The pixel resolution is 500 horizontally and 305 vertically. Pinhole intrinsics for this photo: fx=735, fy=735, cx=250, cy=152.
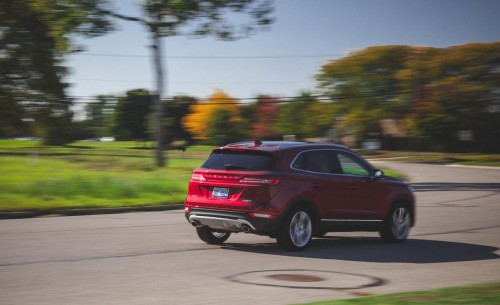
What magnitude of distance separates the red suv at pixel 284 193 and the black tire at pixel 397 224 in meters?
0.24

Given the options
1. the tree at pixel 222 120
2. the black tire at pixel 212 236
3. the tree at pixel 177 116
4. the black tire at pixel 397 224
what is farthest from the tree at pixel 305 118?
the black tire at pixel 212 236

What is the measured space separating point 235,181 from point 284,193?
746 millimetres

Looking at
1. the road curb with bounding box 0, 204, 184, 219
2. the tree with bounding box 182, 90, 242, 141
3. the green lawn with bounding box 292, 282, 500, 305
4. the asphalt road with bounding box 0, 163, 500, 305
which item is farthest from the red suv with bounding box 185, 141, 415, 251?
the tree with bounding box 182, 90, 242, 141

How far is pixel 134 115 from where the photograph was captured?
126250 millimetres

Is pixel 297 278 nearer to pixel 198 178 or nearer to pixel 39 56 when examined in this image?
pixel 198 178

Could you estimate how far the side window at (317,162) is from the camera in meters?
11.4

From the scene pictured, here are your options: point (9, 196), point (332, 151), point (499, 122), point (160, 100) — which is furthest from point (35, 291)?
point (499, 122)

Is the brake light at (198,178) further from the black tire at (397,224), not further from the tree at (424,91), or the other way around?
the tree at (424,91)

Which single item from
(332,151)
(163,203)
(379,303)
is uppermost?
(332,151)

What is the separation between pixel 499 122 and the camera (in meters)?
84.7

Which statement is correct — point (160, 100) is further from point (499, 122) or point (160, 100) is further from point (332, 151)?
point (499, 122)

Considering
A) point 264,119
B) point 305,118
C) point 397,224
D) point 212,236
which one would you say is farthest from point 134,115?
point 212,236

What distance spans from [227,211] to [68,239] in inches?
133

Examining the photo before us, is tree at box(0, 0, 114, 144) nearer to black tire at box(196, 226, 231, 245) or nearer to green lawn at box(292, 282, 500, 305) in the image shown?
black tire at box(196, 226, 231, 245)
